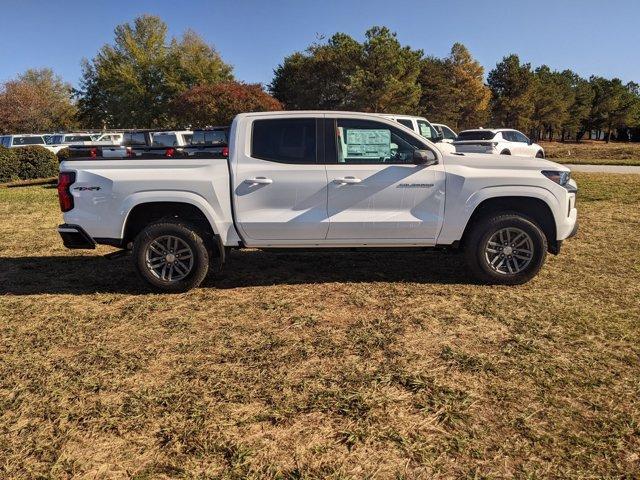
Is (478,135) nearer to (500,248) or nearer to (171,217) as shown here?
(500,248)

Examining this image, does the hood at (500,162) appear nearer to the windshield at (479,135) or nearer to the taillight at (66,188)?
the taillight at (66,188)

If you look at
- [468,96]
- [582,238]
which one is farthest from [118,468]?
[468,96]

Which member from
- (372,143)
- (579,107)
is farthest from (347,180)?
(579,107)

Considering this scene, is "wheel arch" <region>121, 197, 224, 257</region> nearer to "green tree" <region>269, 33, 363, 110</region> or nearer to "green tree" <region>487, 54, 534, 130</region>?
"green tree" <region>269, 33, 363, 110</region>

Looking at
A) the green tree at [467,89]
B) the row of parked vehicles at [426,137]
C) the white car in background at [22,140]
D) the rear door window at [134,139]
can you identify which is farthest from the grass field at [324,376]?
the green tree at [467,89]

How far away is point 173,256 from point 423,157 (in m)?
2.64

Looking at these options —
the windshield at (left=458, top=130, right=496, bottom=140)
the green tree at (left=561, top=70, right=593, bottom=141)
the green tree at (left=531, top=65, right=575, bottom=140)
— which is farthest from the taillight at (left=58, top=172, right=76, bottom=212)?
the green tree at (left=561, top=70, right=593, bottom=141)

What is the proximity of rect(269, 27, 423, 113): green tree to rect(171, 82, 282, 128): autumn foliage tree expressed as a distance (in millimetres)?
10879

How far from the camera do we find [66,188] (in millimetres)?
4613

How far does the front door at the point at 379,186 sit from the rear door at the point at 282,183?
0.13m

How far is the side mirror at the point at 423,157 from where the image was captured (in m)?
4.57

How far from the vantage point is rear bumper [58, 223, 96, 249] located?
15.4 feet

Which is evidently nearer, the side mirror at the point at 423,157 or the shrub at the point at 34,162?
the side mirror at the point at 423,157

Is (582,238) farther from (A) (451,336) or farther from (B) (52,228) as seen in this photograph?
(B) (52,228)
